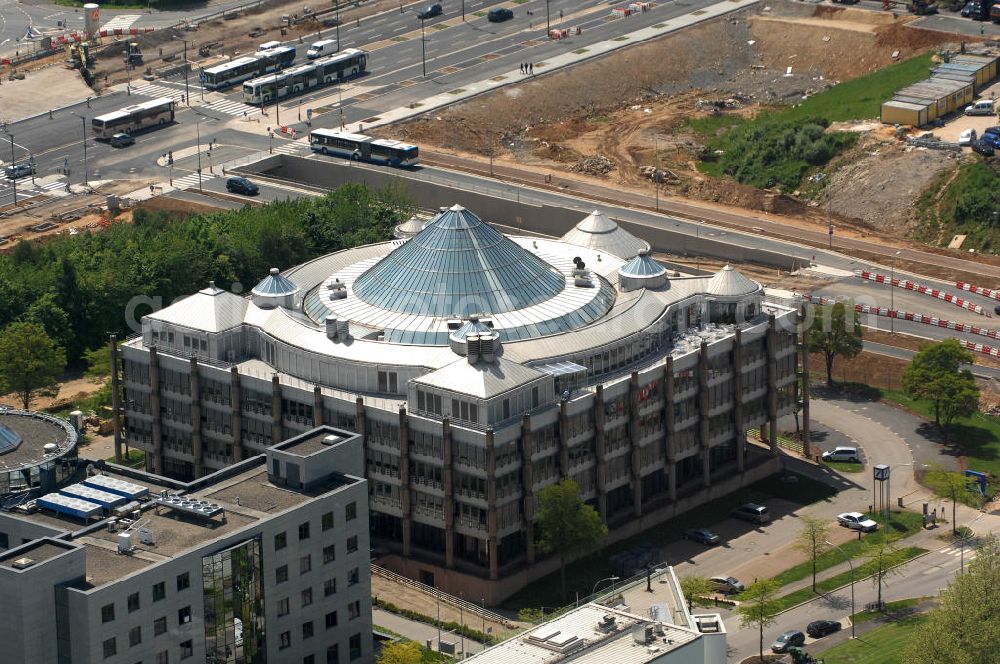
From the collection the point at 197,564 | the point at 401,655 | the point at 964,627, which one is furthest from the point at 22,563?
the point at 964,627

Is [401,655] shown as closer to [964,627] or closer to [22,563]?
[22,563]

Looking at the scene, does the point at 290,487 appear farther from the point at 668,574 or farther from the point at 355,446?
the point at 668,574

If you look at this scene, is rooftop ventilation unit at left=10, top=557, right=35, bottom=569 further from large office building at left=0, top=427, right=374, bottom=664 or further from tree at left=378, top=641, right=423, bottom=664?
tree at left=378, top=641, right=423, bottom=664

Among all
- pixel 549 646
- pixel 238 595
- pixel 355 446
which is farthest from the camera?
pixel 355 446

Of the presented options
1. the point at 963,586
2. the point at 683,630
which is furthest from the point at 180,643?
the point at 963,586

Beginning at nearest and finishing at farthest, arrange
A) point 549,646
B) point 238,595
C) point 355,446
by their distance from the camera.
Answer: point 549,646, point 238,595, point 355,446

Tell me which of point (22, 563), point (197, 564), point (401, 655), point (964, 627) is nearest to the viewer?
point (22, 563)

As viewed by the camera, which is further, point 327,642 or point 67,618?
point 327,642
